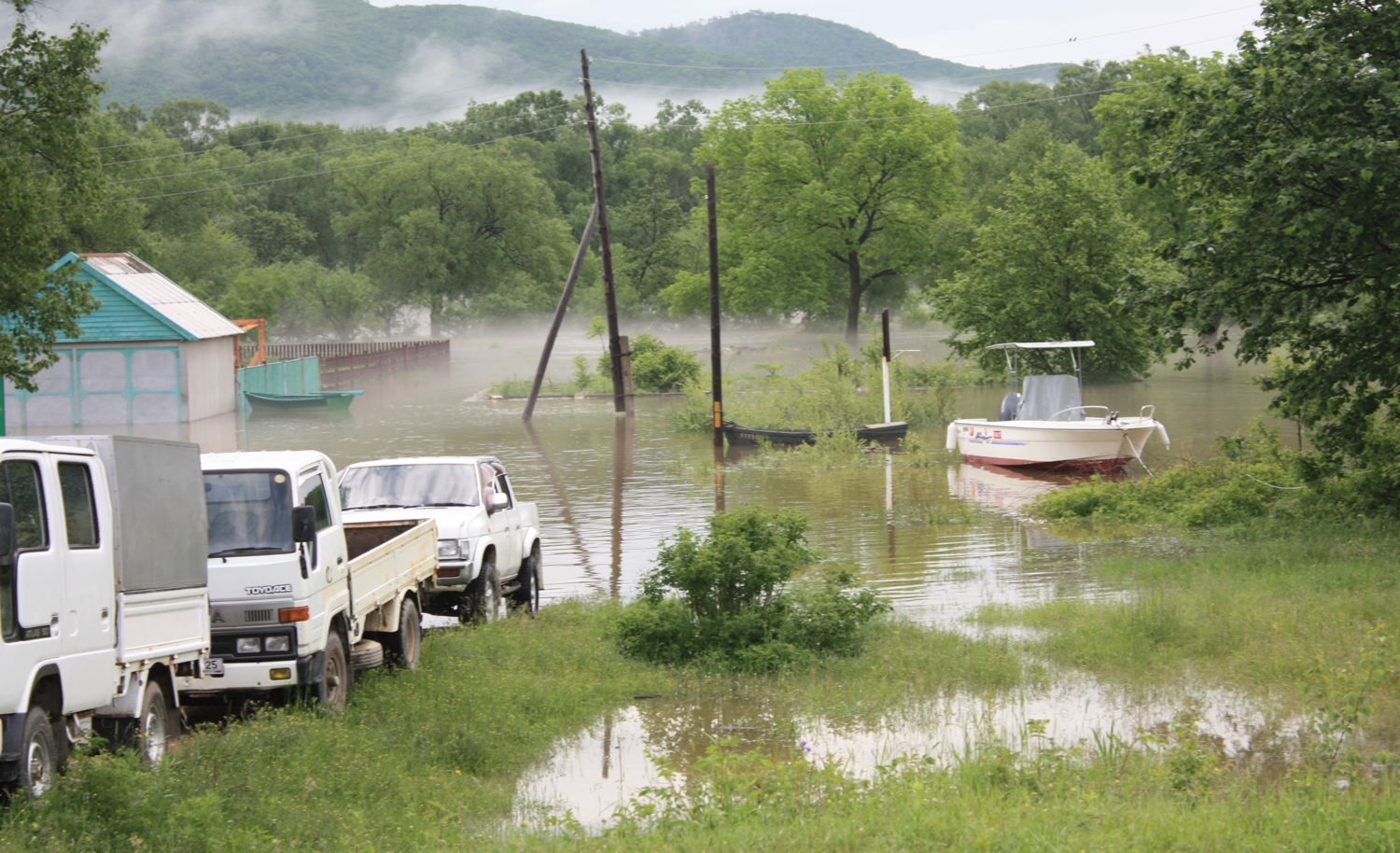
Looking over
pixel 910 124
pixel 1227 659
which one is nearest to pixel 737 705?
pixel 1227 659

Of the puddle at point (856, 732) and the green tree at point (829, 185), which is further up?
the green tree at point (829, 185)

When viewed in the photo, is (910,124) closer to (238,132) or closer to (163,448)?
(163,448)

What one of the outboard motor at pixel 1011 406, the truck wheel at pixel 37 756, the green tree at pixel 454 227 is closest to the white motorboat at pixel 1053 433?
the outboard motor at pixel 1011 406

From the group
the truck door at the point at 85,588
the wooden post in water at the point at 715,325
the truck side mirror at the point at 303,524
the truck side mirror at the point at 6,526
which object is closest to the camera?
the truck side mirror at the point at 6,526

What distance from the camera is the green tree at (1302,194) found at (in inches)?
541

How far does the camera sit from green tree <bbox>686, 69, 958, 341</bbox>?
67875mm

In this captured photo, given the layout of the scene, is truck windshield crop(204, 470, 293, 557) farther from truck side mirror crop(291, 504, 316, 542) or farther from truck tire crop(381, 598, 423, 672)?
truck tire crop(381, 598, 423, 672)

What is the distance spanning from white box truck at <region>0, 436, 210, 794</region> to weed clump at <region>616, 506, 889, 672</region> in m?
4.38

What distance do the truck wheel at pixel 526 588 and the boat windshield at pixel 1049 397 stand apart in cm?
1703

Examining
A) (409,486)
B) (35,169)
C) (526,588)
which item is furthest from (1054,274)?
(409,486)

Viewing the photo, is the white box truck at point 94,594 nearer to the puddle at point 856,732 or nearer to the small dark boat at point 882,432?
the puddle at point 856,732

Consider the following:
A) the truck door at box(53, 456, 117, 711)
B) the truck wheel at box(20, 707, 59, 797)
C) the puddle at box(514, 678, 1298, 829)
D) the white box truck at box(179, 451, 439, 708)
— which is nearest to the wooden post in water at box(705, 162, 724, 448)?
the white box truck at box(179, 451, 439, 708)

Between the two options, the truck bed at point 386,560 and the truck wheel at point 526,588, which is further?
the truck wheel at point 526,588

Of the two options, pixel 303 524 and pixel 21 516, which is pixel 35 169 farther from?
pixel 21 516
